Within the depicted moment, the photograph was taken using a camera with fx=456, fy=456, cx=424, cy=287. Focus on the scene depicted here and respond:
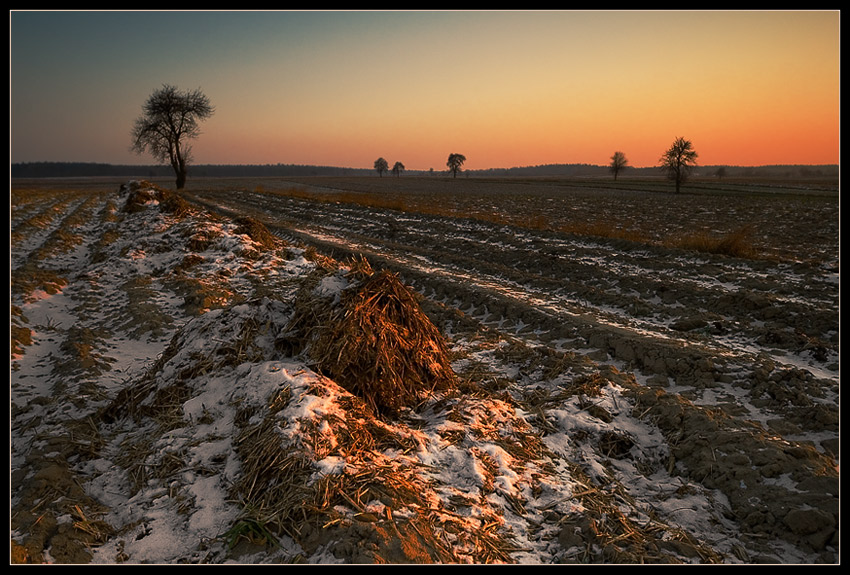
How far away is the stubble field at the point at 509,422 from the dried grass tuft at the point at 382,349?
29 centimetres

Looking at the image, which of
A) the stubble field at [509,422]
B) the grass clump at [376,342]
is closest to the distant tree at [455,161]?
the stubble field at [509,422]

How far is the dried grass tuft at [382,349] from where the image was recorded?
420 cm

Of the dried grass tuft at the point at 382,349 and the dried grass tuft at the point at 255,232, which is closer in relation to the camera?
the dried grass tuft at the point at 382,349

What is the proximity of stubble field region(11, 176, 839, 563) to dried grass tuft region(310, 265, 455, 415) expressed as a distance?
0.95ft

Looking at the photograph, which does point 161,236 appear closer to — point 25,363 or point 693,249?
point 25,363

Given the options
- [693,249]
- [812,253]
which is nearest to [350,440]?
[693,249]

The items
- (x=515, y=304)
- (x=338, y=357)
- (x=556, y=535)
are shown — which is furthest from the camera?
(x=515, y=304)

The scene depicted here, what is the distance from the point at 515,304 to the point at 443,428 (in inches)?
178

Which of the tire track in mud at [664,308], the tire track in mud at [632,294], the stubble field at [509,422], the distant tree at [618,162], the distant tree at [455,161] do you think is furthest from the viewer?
the distant tree at [455,161]

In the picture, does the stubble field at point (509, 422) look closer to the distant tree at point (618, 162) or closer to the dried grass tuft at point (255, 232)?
the dried grass tuft at point (255, 232)

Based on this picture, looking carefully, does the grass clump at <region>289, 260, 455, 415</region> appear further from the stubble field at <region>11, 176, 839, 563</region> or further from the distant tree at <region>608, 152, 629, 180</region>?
the distant tree at <region>608, 152, 629, 180</region>

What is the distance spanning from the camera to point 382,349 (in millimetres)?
4367

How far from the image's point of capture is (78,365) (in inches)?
222

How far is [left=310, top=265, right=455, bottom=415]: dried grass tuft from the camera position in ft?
13.8
